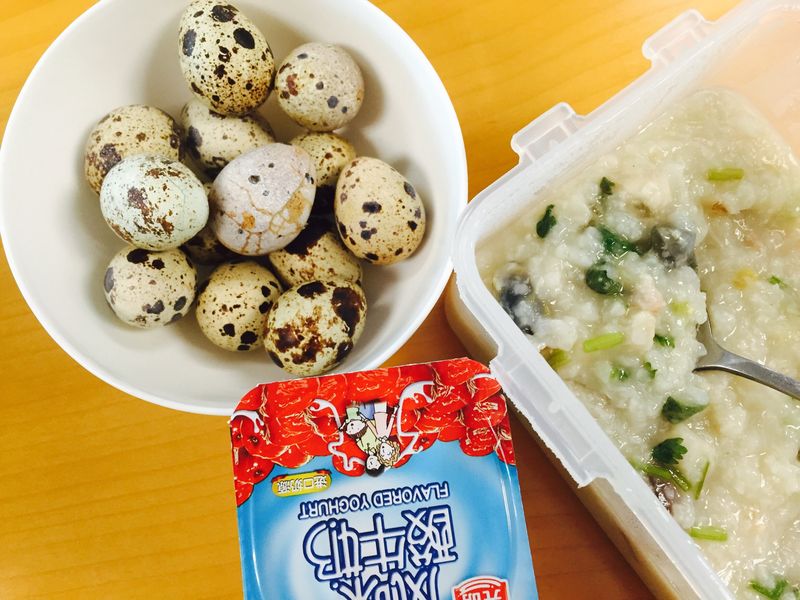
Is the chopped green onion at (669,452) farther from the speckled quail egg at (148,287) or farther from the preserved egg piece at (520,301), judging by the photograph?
the speckled quail egg at (148,287)

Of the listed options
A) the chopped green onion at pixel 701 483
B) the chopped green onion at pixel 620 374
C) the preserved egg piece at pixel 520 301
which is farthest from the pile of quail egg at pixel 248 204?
the chopped green onion at pixel 701 483

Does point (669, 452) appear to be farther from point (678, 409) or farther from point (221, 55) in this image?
point (221, 55)

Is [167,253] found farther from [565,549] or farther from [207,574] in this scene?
[565,549]

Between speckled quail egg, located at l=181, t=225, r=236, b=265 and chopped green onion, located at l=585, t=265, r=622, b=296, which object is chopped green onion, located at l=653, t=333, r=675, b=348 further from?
speckled quail egg, located at l=181, t=225, r=236, b=265

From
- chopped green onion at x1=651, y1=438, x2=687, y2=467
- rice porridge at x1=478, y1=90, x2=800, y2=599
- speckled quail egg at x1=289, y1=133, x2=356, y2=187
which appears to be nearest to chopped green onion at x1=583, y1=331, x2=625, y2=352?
rice porridge at x1=478, y1=90, x2=800, y2=599

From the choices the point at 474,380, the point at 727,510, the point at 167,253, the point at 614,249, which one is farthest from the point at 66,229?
the point at 727,510

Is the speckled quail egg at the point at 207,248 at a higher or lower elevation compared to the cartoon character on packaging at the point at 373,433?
higher

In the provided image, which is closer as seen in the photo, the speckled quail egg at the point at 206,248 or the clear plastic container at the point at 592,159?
the clear plastic container at the point at 592,159
